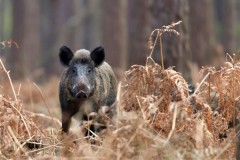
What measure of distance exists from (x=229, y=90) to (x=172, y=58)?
232 inches

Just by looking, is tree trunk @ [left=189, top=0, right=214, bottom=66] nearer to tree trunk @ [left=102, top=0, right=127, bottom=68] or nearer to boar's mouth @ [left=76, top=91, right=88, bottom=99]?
tree trunk @ [left=102, top=0, right=127, bottom=68]

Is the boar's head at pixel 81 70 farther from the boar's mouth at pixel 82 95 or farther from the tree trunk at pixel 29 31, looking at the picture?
the tree trunk at pixel 29 31

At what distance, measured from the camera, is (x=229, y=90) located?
299 inches

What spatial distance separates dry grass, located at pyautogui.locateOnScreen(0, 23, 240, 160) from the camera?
19.8 feet

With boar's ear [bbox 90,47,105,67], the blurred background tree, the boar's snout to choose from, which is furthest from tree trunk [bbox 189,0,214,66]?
the boar's snout

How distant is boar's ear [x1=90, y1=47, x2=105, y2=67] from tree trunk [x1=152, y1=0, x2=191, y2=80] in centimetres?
380

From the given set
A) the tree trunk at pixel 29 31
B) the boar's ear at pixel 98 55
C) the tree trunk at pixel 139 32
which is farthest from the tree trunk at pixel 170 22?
the tree trunk at pixel 29 31

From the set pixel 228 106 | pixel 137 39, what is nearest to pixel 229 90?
pixel 228 106

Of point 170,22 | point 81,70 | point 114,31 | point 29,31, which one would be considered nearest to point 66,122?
point 81,70

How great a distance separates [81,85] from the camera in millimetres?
8656

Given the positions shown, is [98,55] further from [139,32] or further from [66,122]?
[139,32]

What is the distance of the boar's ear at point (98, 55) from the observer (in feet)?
30.8

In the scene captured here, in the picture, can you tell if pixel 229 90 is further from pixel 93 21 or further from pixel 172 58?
pixel 93 21

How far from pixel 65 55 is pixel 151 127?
2.93 meters
